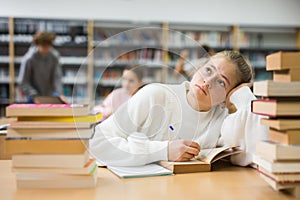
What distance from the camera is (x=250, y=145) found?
45.7 inches

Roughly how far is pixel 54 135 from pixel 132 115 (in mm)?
284

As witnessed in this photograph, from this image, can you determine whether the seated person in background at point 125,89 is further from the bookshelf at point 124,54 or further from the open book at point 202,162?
the open book at point 202,162

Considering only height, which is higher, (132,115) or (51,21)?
(51,21)

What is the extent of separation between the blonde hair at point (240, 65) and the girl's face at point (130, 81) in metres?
0.26

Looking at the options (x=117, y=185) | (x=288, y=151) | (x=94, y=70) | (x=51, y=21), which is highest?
(x=51, y=21)

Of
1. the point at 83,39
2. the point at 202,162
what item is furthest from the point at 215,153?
the point at 83,39

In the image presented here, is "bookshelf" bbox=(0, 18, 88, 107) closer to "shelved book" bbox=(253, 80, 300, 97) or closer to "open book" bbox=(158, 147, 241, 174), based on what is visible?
"open book" bbox=(158, 147, 241, 174)

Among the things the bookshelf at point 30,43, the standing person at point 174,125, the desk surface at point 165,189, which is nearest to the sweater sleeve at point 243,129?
the standing person at point 174,125

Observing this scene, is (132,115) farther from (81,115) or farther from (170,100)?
(81,115)

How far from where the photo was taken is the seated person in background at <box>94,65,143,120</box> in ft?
3.77

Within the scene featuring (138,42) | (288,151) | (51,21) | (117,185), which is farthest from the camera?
(51,21)

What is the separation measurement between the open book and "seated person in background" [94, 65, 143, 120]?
21cm

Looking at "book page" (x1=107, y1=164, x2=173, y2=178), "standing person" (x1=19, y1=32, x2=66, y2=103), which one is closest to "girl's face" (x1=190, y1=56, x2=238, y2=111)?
"book page" (x1=107, y1=164, x2=173, y2=178)

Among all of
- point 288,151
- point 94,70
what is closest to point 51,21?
point 94,70
